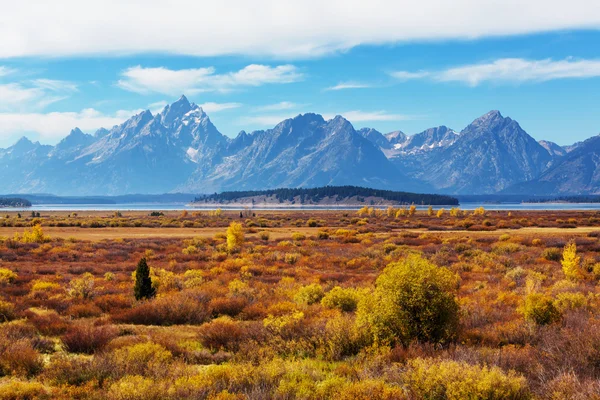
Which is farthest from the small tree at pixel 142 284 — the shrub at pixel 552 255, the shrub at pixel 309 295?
the shrub at pixel 552 255

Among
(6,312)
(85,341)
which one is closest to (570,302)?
(85,341)

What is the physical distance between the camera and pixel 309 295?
16.6m

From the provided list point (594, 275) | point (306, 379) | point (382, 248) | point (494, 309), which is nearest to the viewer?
point (306, 379)

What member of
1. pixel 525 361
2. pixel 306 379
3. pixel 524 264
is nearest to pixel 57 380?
pixel 306 379

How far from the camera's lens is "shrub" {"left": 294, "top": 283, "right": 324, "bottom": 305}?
643 inches

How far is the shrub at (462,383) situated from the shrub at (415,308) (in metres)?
2.37

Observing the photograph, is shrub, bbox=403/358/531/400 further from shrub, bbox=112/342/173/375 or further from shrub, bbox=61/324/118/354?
shrub, bbox=61/324/118/354

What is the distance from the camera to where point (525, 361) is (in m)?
8.80

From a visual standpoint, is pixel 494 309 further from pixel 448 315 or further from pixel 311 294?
pixel 311 294

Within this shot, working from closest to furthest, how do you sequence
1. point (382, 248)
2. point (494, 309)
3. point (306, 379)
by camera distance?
point (306, 379) < point (494, 309) < point (382, 248)

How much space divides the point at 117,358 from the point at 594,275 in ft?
70.3

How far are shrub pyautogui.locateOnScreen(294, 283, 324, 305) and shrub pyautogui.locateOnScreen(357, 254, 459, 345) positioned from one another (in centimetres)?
598

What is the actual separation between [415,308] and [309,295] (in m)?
6.73

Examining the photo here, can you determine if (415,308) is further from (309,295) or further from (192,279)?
(192,279)
